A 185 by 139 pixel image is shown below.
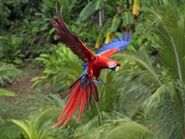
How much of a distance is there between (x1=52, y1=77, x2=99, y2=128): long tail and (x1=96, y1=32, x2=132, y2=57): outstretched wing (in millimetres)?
155

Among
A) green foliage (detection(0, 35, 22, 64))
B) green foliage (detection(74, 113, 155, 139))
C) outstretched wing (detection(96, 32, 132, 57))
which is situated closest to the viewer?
outstretched wing (detection(96, 32, 132, 57))

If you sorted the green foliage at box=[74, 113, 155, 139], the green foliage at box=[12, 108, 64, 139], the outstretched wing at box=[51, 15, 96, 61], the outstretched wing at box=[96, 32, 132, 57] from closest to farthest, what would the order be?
the outstretched wing at box=[51, 15, 96, 61]
the outstretched wing at box=[96, 32, 132, 57]
the green foliage at box=[74, 113, 155, 139]
the green foliage at box=[12, 108, 64, 139]

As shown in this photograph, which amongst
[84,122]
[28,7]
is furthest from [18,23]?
[84,122]

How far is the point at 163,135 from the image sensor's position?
524 cm

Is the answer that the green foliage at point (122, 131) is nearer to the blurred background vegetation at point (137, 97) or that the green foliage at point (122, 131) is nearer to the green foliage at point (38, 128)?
the blurred background vegetation at point (137, 97)

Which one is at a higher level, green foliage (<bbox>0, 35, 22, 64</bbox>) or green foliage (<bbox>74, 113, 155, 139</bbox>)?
green foliage (<bbox>0, 35, 22, 64</bbox>)

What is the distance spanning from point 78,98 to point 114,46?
0.34m

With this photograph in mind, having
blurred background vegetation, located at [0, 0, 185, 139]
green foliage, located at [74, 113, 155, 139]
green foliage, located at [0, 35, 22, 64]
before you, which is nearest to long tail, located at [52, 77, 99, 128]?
blurred background vegetation, located at [0, 0, 185, 139]

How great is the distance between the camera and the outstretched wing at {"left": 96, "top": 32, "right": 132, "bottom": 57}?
6.05ft

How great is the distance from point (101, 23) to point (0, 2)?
12.2ft

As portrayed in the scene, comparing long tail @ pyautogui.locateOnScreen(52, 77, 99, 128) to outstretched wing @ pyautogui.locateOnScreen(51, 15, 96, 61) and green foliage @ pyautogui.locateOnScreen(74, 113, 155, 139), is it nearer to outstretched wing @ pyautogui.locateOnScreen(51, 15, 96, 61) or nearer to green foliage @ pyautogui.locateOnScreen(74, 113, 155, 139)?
outstretched wing @ pyautogui.locateOnScreen(51, 15, 96, 61)

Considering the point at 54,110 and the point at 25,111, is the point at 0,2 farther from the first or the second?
the point at 54,110

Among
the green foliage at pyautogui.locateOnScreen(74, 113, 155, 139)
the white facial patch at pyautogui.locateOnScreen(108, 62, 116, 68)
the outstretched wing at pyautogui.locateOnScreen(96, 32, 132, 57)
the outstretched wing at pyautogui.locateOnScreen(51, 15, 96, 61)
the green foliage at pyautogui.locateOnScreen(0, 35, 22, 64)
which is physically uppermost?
the green foliage at pyautogui.locateOnScreen(0, 35, 22, 64)

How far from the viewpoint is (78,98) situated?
5.64 ft
